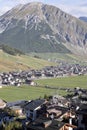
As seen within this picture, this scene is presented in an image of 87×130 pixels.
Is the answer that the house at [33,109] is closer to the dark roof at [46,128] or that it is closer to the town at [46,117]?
the town at [46,117]

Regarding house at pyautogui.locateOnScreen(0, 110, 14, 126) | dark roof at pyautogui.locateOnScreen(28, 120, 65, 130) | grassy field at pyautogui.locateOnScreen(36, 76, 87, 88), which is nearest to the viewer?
dark roof at pyautogui.locateOnScreen(28, 120, 65, 130)

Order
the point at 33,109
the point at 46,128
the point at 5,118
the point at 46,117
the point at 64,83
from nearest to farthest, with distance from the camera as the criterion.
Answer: the point at 46,128
the point at 46,117
the point at 5,118
the point at 33,109
the point at 64,83

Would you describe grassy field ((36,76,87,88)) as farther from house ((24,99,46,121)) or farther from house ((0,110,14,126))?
house ((0,110,14,126))

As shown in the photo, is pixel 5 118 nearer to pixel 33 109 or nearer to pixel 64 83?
pixel 33 109

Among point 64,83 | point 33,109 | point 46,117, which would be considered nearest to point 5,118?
point 33,109

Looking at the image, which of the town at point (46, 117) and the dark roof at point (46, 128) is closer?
the dark roof at point (46, 128)

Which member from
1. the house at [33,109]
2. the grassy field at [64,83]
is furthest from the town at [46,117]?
the grassy field at [64,83]

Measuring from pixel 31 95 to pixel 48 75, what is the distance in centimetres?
8107

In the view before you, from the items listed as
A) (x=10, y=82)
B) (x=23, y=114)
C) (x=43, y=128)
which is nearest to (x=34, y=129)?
(x=43, y=128)

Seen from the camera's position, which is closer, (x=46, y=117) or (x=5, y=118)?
(x=46, y=117)

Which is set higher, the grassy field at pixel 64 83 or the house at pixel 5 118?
the grassy field at pixel 64 83

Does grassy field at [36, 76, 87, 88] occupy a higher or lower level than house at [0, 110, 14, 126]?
higher

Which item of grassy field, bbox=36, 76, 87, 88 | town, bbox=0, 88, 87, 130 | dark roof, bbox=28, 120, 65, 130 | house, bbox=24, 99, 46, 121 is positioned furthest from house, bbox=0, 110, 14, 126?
grassy field, bbox=36, 76, 87, 88

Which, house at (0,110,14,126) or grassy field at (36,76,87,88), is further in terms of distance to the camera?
grassy field at (36,76,87,88)
